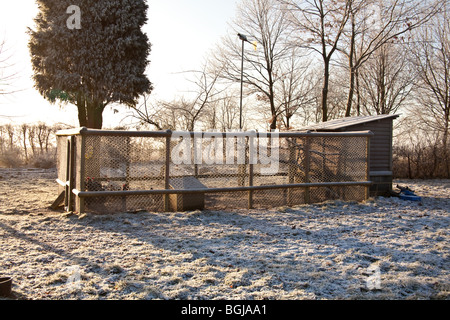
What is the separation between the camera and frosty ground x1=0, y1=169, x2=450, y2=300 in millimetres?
3600

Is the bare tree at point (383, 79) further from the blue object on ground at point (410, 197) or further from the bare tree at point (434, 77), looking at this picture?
the blue object on ground at point (410, 197)

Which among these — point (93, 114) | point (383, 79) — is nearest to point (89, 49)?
point (93, 114)

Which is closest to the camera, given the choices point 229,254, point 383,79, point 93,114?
point 229,254

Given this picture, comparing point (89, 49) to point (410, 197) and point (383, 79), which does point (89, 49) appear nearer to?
point (410, 197)

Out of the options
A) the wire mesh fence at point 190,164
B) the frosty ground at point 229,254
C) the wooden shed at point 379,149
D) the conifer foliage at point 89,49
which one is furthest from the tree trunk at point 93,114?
the wooden shed at point 379,149

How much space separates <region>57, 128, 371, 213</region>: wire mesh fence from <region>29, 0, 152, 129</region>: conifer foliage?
7.56 metres

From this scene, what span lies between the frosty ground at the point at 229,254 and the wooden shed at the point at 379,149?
235cm

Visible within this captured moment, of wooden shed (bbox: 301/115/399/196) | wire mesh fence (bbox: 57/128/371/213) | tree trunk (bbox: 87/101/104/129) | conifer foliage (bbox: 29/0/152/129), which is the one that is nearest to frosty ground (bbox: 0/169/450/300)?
wire mesh fence (bbox: 57/128/371/213)

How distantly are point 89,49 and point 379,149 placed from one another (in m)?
12.3

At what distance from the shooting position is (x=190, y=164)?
344 inches
